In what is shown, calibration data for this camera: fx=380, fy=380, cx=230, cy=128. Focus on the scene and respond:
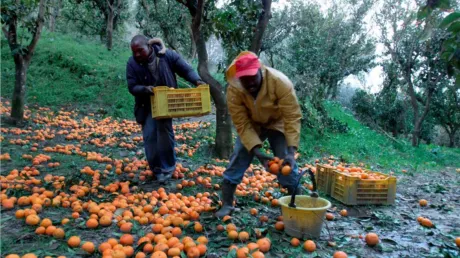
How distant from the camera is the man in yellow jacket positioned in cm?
321

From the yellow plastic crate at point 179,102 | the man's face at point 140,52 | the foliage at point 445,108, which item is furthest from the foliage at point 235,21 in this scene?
the foliage at point 445,108

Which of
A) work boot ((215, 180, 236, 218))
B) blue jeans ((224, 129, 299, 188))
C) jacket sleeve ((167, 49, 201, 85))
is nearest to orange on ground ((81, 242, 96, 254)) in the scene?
work boot ((215, 180, 236, 218))

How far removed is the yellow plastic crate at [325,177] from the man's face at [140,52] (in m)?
2.69

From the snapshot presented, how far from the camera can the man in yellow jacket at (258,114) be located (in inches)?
126

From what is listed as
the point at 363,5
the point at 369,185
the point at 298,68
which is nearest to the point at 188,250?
the point at 369,185

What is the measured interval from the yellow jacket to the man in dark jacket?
128cm

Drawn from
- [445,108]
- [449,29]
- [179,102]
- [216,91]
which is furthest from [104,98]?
[445,108]

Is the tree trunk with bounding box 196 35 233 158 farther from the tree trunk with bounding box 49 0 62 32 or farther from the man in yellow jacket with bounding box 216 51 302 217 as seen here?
Result: the tree trunk with bounding box 49 0 62 32

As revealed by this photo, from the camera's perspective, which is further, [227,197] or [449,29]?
[227,197]

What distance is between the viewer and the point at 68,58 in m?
13.4

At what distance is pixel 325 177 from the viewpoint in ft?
16.5

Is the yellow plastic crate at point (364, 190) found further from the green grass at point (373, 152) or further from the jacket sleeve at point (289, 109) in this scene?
the green grass at point (373, 152)

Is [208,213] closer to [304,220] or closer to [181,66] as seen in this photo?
[304,220]

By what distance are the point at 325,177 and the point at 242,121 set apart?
6.49 ft
